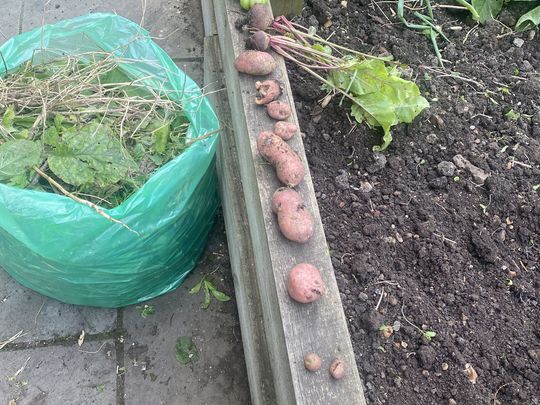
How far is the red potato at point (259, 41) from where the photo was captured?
148cm

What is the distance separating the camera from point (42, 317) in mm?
1800

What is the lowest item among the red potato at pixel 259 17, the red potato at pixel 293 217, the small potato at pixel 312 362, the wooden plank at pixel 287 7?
the small potato at pixel 312 362

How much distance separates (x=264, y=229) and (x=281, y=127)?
27cm

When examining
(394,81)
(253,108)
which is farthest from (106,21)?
(394,81)

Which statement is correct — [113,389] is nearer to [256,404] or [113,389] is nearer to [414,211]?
[256,404]

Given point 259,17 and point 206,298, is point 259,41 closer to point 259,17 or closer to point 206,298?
point 259,17

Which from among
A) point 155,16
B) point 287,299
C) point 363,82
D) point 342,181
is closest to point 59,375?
point 287,299

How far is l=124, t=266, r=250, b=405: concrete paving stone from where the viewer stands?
67.4 inches

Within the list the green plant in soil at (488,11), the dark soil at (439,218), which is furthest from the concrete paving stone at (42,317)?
the green plant in soil at (488,11)

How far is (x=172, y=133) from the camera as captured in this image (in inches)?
62.7

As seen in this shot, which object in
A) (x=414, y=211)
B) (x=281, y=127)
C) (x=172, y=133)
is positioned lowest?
(x=414, y=211)

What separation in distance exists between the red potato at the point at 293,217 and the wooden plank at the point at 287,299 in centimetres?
3

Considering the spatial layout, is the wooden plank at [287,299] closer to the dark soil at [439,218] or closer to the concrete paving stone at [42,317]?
the dark soil at [439,218]

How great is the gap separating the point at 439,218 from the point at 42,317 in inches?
52.7
